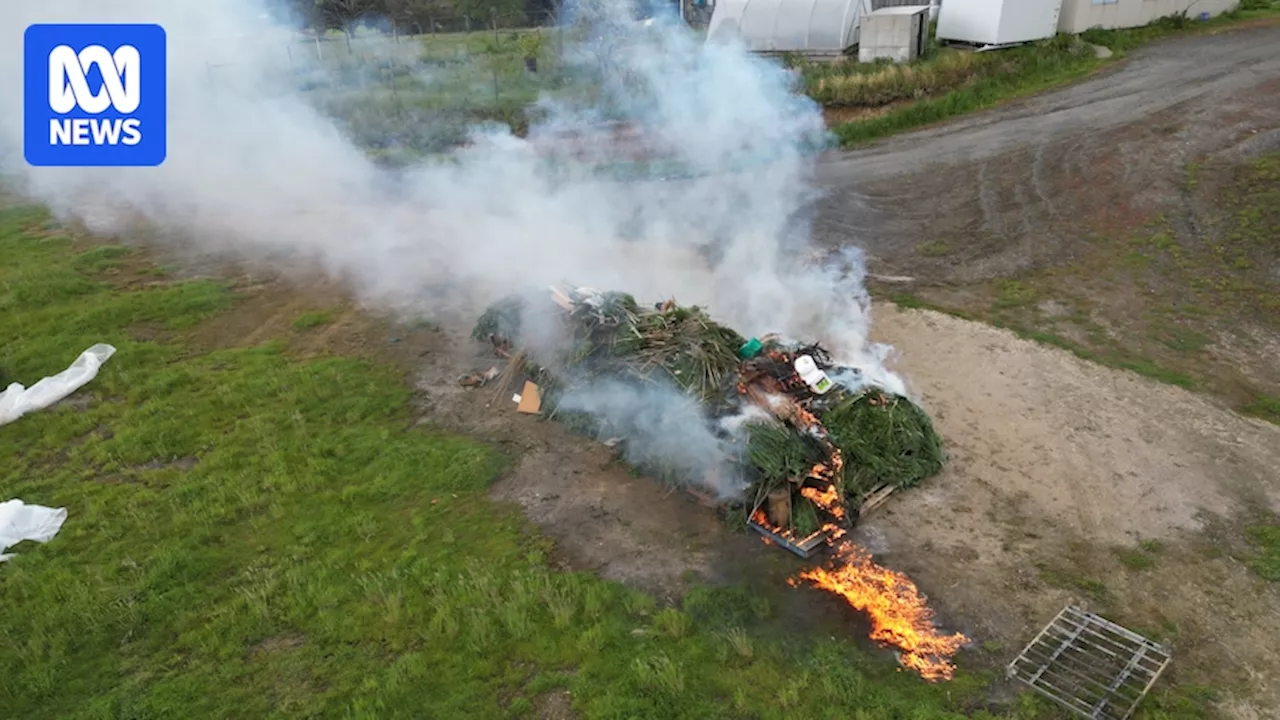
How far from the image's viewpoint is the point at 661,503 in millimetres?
7633

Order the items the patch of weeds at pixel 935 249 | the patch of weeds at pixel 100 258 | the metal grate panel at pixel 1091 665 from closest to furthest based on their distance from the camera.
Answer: the metal grate panel at pixel 1091 665, the patch of weeds at pixel 935 249, the patch of weeds at pixel 100 258

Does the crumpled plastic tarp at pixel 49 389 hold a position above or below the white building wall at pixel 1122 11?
below

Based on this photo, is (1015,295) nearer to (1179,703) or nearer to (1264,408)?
(1264,408)

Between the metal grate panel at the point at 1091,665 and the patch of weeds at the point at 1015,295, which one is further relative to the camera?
the patch of weeds at the point at 1015,295

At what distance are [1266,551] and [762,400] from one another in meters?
4.57

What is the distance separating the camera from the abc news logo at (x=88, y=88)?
14.4 m

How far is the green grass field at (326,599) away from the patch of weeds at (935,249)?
8.83 m

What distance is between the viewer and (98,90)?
1452 cm

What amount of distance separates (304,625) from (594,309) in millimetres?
4624

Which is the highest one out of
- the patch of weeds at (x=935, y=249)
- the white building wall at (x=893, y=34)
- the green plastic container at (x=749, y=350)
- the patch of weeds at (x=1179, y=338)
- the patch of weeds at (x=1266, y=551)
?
the white building wall at (x=893, y=34)

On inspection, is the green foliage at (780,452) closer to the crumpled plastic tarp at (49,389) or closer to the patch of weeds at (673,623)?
the patch of weeds at (673,623)

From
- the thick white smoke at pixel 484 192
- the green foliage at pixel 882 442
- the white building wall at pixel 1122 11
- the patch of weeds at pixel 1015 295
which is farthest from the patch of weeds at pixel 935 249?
the white building wall at pixel 1122 11

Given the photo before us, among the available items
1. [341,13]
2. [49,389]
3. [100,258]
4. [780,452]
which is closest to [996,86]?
[780,452]

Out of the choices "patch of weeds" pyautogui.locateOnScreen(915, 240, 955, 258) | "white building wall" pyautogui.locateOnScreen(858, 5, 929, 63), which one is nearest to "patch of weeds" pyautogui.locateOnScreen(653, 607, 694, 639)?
"patch of weeds" pyautogui.locateOnScreen(915, 240, 955, 258)
